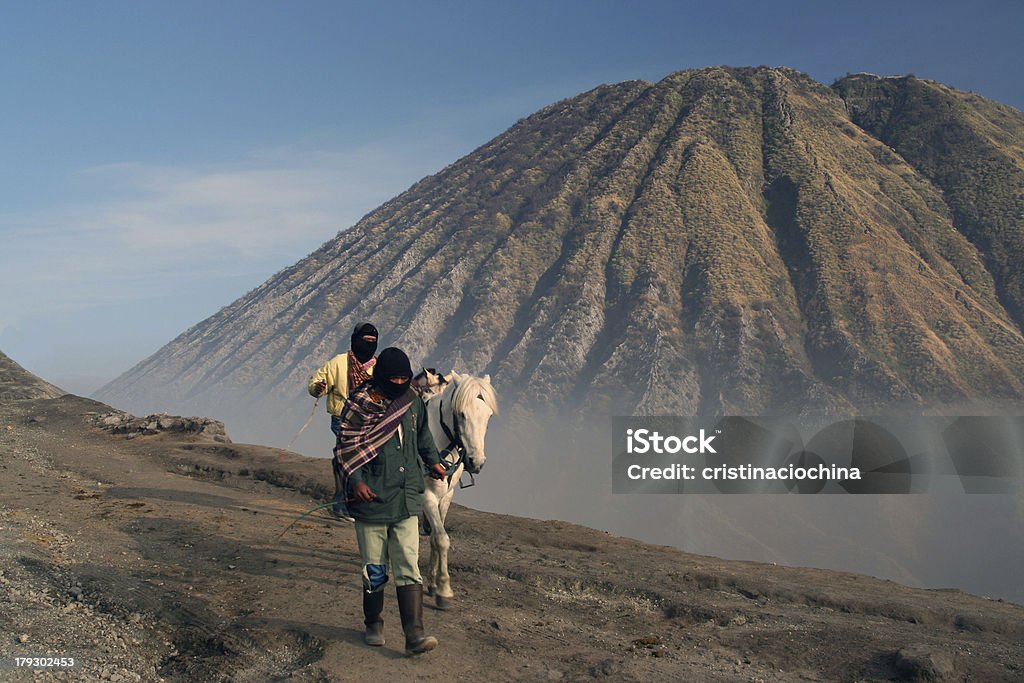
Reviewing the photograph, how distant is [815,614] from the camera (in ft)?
39.4

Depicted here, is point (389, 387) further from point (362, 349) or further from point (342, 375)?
point (342, 375)

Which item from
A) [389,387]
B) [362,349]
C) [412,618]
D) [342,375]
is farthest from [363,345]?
[412,618]

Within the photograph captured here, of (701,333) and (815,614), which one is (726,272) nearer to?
(701,333)

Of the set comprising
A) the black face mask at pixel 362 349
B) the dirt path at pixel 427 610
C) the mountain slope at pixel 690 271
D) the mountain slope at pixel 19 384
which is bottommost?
the dirt path at pixel 427 610

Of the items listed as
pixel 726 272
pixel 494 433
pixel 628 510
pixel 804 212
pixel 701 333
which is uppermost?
pixel 804 212

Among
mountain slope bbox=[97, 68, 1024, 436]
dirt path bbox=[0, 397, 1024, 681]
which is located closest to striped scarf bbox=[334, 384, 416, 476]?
dirt path bbox=[0, 397, 1024, 681]

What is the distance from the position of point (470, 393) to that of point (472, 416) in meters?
0.32

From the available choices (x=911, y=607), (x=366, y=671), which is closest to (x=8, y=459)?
(x=366, y=671)

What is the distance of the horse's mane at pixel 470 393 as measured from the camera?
990cm

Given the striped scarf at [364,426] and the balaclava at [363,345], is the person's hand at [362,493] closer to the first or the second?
the striped scarf at [364,426]

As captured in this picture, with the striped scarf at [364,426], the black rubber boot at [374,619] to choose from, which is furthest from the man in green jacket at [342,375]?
the black rubber boot at [374,619]

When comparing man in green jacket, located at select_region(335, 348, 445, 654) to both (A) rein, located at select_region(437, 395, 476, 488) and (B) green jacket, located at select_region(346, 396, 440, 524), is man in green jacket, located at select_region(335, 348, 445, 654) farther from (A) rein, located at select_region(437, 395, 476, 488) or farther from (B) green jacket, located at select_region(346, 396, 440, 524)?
(A) rein, located at select_region(437, 395, 476, 488)

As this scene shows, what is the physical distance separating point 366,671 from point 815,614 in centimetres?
736

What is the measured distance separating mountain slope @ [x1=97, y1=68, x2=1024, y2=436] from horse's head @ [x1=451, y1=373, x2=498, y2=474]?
84089mm
